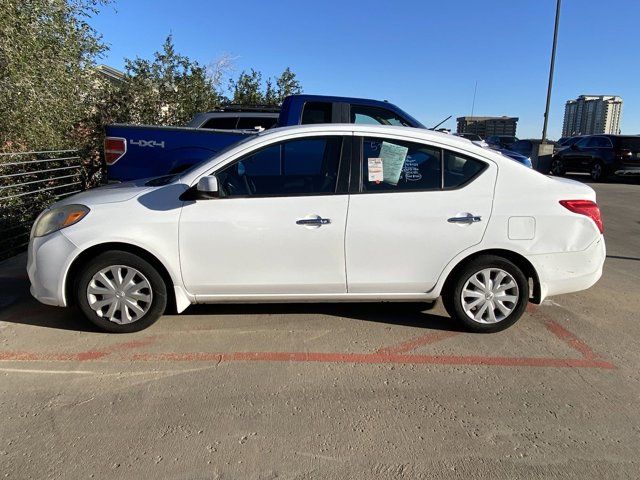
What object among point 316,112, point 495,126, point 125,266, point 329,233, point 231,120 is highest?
point 316,112

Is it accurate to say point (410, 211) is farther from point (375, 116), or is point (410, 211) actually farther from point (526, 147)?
point (526, 147)

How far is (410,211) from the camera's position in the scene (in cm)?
407

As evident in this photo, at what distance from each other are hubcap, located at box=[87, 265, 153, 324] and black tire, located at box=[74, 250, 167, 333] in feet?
0.08

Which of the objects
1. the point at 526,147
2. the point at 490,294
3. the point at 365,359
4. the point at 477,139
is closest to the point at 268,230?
the point at 365,359

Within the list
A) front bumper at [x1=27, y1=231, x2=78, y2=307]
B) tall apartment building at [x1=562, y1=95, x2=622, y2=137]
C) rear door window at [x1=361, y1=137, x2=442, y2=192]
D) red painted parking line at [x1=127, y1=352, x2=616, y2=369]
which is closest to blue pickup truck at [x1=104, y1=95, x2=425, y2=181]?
front bumper at [x1=27, y1=231, x2=78, y2=307]

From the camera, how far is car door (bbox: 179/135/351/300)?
400 centimetres

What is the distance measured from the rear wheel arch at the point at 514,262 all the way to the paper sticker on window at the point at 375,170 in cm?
97

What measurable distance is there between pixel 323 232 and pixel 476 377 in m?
1.57

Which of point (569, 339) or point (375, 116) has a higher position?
point (375, 116)

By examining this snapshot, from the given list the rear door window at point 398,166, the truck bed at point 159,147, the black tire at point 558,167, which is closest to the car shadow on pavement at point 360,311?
the rear door window at point 398,166

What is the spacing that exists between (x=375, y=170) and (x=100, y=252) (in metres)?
2.33

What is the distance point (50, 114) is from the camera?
7926 millimetres

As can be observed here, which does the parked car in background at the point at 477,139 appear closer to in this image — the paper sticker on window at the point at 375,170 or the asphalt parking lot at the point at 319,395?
the paper sticker on window at the point at 375,170

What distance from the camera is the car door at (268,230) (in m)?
4.00
